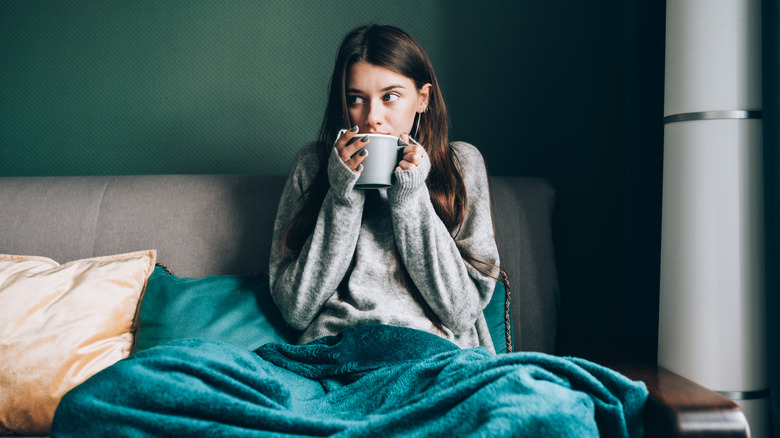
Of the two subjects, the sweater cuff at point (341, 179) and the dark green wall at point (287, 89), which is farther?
the dark green wall at point (287, 89)

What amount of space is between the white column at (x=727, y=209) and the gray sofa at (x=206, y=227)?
39cm

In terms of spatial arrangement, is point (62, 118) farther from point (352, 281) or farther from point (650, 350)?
point (650, 350)

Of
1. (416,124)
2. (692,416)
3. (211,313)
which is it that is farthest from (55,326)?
(692,416)

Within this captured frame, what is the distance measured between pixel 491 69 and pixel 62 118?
135 centimetres

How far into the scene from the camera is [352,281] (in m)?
1.06

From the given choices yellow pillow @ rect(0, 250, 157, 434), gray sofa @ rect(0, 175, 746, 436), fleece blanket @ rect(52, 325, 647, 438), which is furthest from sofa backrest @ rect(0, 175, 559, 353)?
fleece blanket @ rect(52, 325, 647, 438)

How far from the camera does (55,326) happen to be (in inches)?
40.3

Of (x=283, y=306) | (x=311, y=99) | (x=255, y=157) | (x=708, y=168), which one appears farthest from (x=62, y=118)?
(x=708, y=168)

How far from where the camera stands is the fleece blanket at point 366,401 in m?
0.57

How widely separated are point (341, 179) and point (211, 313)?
16.5 inches

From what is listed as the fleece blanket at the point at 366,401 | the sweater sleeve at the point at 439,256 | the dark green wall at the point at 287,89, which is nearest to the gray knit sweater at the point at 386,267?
the sweater sleeve at the point at 439,256

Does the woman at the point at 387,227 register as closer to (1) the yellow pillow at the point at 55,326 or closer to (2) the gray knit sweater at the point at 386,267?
(2) the gray knit sweater at the point at 386,267

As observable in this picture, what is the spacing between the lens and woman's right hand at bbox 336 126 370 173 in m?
0.86

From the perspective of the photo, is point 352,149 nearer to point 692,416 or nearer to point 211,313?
point 211,313
